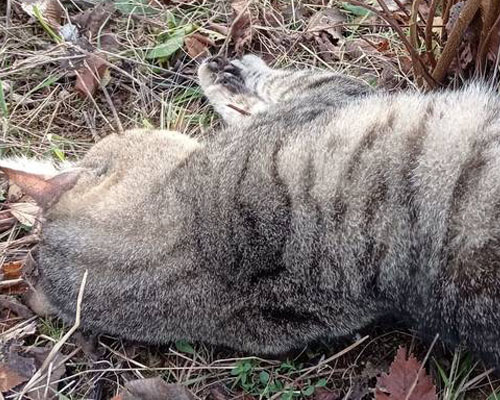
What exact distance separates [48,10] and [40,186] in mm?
1369

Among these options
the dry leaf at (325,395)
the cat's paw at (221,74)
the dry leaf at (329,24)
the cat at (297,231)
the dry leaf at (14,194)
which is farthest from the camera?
the dry leaf at (329,24)

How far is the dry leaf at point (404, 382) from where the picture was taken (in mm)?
2502

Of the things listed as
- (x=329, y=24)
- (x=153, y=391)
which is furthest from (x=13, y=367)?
(x=329, y=24)

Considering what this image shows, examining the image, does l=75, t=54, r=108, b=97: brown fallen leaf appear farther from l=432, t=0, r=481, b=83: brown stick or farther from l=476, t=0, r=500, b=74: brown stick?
l=476, t=0, r=500, b=74: brown stick

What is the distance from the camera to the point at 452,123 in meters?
2.57

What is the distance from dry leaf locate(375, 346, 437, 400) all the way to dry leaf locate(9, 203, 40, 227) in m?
1.69

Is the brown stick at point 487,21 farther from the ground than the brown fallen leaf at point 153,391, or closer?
farther from the ground

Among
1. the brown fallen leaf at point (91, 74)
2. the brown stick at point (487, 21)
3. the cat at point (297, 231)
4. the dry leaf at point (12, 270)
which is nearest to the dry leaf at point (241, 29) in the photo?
the brown fallen leaf at point (91, 74)

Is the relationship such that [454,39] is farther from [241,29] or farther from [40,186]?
[40,186]

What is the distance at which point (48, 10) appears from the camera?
391cm

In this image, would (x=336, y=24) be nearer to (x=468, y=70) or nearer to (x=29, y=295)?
(x=468, y=70)

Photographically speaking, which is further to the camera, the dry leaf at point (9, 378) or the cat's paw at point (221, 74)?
the cat's paw at point (221, 74)

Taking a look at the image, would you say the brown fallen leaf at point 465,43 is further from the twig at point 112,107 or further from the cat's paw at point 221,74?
the twig at point 112,107

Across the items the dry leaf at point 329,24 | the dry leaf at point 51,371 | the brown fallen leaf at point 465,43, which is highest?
the brown fallen leaf at point 465,43
